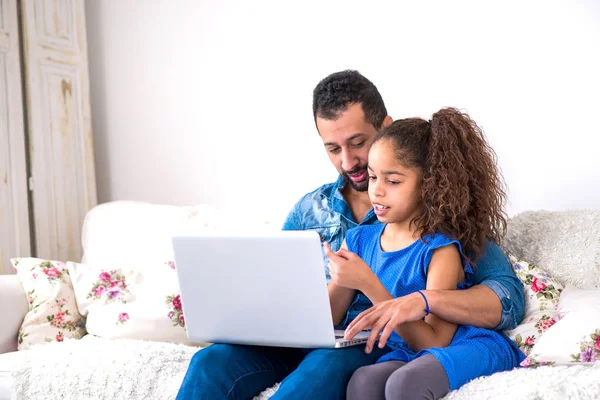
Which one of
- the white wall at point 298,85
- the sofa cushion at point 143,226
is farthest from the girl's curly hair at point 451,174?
the sofa cushion at point 143,226

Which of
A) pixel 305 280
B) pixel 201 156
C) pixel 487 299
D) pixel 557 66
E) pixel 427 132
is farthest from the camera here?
pixel 201 156

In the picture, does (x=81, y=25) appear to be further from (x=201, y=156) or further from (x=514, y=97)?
(x=514, y=97)

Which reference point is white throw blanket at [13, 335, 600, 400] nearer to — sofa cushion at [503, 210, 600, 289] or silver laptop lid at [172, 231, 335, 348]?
silver laptop lid at [172, 231, 335, 348]

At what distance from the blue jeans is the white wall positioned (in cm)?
86

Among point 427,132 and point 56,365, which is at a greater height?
point 427,132

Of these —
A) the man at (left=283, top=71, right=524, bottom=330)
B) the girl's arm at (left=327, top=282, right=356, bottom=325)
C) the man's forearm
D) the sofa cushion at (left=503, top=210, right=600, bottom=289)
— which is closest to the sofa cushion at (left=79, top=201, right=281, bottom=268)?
the man at (left=283, top=71, right=524, bottom=330)

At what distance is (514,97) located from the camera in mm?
2217

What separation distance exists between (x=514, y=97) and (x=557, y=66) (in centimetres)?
15

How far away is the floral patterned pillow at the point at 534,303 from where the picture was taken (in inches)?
62.0

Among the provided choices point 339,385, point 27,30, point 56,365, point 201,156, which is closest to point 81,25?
point 27,30

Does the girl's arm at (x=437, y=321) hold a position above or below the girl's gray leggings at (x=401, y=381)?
above

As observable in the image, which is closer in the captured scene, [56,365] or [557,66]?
[56,365]

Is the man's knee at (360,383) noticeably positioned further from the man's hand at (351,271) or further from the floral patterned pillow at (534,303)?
the floral patterned pillow at (534,303)

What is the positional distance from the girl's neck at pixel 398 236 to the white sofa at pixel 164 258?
0.35 m
